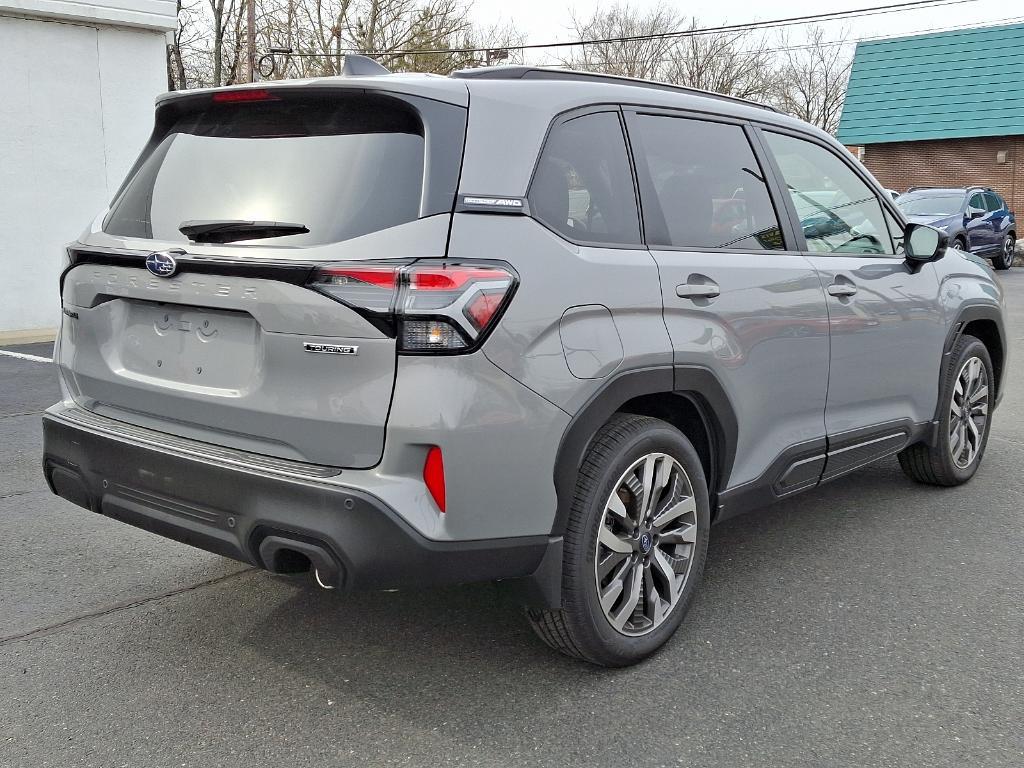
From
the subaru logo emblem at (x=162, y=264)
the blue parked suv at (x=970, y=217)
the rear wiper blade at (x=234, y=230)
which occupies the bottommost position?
the blue parked suv at (x=970, y=217)

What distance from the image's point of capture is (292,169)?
2887 mm

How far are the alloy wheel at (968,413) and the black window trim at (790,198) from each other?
0.94 metres

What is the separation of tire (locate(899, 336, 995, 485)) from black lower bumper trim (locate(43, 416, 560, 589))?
2.95 metres

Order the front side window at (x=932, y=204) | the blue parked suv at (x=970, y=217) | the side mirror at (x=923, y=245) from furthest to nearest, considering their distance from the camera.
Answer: the front side window at (x=932, y=204), the blue parked suv at (x=970, y=217), the side mirror at (x=923, y=245)

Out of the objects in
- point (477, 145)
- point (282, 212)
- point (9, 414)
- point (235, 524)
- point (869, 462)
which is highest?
point (477, 145)

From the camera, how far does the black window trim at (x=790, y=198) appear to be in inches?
156

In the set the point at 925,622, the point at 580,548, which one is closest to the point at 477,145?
the point at 580,548

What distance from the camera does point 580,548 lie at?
2.97m

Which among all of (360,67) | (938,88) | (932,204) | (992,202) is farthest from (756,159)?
(938,88)

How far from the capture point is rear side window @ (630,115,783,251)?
3.39 metres

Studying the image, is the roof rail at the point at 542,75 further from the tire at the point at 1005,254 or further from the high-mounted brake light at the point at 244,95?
the tire at the point at 1005,254

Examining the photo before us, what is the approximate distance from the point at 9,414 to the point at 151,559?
3.67 meters

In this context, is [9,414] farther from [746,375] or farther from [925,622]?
[925,622]

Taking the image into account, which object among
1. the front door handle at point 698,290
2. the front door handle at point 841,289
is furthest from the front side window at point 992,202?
the front door handle at point 698,290
